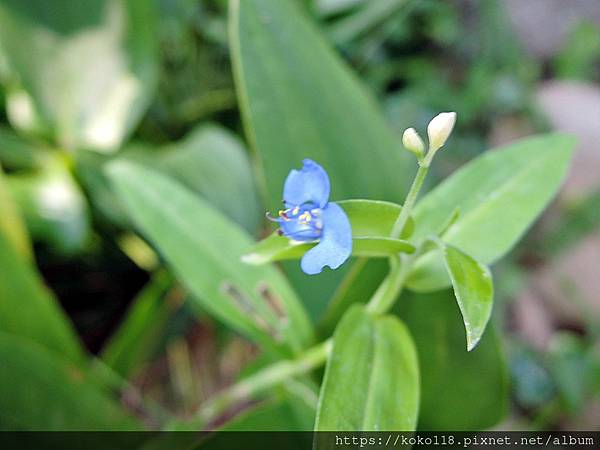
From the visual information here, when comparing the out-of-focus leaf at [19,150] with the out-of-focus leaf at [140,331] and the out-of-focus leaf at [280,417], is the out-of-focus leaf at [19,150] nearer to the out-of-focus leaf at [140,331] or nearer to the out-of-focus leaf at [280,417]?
the out-of-focus leaf at [140,331]

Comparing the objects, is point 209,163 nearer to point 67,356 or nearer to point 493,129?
point 67,356

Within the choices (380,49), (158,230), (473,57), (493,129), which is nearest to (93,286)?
(158,230)

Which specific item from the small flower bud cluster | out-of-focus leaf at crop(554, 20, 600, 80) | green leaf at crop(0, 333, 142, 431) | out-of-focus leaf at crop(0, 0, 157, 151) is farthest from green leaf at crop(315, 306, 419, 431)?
out-of-focus leaf at crop(554, 20, 600, 80)

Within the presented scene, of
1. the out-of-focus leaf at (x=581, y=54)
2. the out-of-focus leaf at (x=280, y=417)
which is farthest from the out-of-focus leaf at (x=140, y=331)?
the out-of-focus leaf at (x=581, y=54)

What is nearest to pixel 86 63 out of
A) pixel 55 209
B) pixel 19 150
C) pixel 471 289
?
pixel 19 150

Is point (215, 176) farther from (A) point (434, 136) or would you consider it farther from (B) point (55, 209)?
(A) point (434, 136)

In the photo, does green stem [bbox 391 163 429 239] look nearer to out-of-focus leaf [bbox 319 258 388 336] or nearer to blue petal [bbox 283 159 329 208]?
blue petal [bbox 283 159 329 208]
